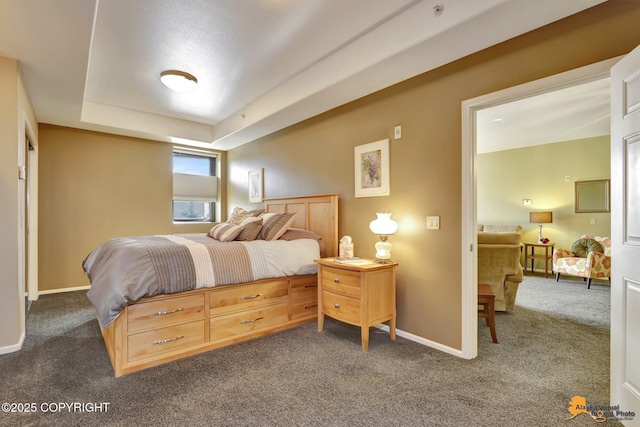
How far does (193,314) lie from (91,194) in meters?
3.56

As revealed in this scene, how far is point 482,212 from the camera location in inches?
288

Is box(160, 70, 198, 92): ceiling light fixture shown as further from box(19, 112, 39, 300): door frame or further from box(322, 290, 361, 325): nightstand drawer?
box(322, 290, 361, 325): nightstand drawer

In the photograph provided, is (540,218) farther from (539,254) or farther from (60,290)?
(60,290)

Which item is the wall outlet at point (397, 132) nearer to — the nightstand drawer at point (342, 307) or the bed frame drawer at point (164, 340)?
the nightstand drawer at point (342, 307)

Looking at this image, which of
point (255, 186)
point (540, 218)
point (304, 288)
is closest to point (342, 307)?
point (304, 288)

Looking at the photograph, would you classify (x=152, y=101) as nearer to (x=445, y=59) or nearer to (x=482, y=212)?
(x=445, y=59)

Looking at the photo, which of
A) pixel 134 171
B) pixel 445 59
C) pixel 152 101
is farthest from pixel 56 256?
pixel 445 59

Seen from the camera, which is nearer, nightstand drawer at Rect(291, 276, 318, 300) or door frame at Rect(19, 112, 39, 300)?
nightstand drawer at Rect(291, 276, 318, 300)

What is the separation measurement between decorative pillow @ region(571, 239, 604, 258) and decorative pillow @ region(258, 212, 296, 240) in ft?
17.9

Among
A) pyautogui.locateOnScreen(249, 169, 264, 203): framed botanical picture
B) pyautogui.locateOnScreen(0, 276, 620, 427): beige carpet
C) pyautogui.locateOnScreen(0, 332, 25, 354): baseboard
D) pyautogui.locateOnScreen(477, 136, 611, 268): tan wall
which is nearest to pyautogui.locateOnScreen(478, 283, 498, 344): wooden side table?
pyautogui.locateOnScreen(0, 276, 620, 427): beige carpet

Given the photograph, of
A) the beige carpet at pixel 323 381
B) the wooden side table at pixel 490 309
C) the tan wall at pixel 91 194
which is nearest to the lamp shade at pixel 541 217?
the beige carpet at pixel 323 381

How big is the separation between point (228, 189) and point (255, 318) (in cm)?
379

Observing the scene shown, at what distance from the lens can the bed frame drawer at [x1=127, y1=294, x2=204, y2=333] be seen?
7.43ft

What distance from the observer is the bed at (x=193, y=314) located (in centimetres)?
221
